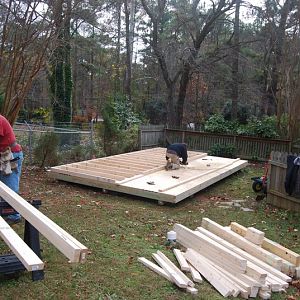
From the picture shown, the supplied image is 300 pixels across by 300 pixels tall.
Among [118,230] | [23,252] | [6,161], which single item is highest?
[6,161]

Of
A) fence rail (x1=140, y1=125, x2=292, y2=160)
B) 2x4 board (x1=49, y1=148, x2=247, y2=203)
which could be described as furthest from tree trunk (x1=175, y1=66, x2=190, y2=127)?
2x4 board (x1=49, y1=148, x2=247, y2=203)

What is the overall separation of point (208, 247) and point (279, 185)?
12.3 feet

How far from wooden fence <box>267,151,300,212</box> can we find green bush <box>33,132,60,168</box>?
595cm

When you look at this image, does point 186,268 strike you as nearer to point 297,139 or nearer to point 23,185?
point 23,185

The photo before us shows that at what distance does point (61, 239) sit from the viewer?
239 cm

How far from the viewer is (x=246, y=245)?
15.8 feet

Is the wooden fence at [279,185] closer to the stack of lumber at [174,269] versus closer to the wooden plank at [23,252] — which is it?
the stack of lumber at [174,269]

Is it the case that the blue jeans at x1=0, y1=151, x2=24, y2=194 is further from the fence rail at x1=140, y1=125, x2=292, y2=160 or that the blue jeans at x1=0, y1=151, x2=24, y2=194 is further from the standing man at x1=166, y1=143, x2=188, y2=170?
the fence rail at x1=140, y1=125, x2=292, y2=160

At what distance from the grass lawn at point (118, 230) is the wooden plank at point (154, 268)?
57 mm

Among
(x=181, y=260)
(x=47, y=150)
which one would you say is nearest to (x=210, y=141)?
(x=47, y=150)

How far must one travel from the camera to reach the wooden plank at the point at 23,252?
87.0 inches

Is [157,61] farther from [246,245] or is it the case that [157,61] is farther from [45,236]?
[45,236]

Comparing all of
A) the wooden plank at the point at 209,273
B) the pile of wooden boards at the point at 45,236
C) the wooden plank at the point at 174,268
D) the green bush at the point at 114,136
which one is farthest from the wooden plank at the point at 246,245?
the green bush at the point at 114,136

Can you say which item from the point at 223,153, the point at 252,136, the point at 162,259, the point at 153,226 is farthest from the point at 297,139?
the point at 162,259
